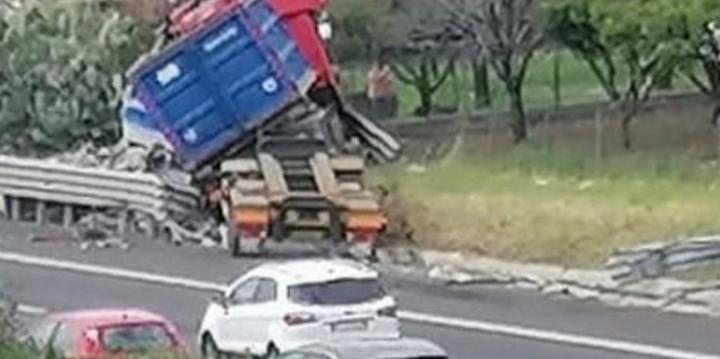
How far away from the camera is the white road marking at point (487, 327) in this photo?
30594 millimetres

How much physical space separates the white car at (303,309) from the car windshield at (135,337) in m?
1.97

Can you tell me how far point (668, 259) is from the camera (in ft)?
113

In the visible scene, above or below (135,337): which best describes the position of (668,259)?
below

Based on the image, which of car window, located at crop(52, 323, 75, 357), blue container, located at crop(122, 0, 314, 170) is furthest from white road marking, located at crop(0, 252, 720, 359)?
car window, located at crop(52, 323, 75, 357)

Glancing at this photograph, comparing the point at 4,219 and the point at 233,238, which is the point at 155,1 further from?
the point at 233,238

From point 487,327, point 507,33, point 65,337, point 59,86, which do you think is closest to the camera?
point 65,337

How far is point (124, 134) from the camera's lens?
44.1m

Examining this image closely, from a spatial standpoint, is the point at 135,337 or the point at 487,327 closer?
the point at 135,337

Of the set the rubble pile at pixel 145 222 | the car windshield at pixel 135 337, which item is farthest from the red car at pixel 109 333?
the rubble pile at pixel 145 222

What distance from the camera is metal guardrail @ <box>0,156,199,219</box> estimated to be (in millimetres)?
41406

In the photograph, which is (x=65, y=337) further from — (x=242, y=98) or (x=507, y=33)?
(x=507, y=33)

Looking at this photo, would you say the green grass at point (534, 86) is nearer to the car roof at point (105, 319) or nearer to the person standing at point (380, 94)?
the person standing at point (380, 94)

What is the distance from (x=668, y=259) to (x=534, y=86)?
32713mm

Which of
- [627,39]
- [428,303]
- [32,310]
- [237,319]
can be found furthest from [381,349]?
[627,39]
